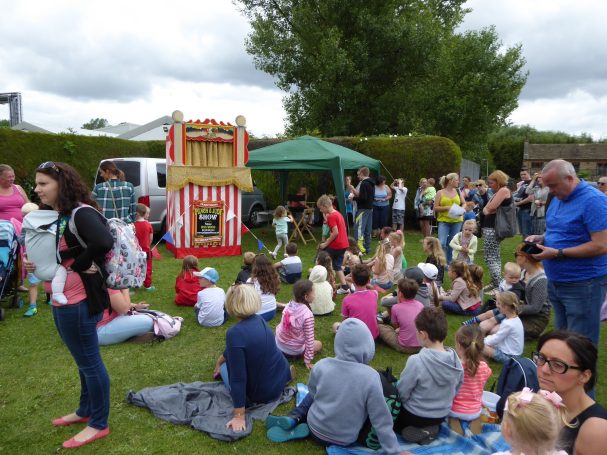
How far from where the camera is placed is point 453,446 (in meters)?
3.11

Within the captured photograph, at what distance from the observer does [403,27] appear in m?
20.0

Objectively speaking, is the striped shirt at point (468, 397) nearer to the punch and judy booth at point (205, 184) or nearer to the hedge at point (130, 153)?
the punch and judy booth at point (205, 184)

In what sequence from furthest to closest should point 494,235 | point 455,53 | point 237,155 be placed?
point 455,53, point 237,155, point 494,235

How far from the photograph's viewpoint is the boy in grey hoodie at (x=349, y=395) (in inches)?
112

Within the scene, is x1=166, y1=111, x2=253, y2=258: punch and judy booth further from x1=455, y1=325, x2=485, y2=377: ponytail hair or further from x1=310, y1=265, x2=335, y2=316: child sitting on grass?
x1=455, y1=325, x2=485, y2=377: ponytail hair

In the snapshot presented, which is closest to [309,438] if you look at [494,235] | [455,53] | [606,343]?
[606,343]

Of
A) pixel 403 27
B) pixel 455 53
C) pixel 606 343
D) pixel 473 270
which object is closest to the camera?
pixel 606 343

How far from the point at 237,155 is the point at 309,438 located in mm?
7095

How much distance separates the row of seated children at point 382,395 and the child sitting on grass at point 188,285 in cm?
309

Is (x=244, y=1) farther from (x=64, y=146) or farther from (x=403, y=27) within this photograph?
(x=64, y=146)

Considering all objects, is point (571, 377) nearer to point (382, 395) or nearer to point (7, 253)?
point (382, 395)

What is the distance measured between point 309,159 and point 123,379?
7.10m

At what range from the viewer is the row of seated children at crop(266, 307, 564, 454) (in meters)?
2.87

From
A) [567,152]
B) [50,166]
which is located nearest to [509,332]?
[50,166]
